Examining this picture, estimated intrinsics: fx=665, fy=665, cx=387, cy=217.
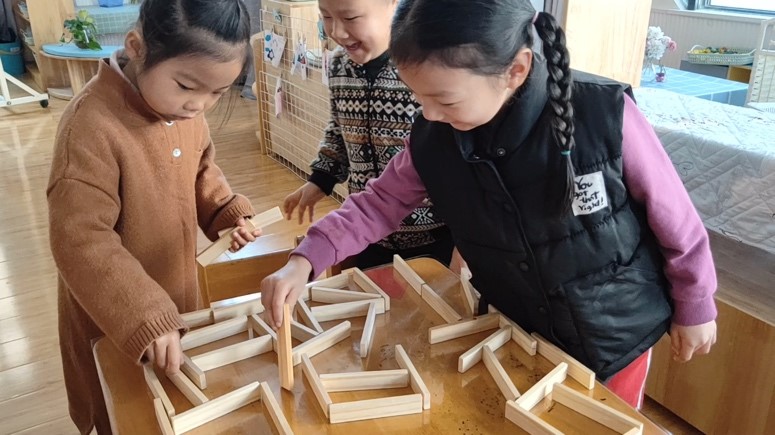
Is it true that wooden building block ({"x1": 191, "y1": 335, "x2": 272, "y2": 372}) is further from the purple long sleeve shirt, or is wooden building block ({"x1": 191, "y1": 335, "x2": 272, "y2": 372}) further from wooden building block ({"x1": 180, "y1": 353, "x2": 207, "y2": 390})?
the purple long sleeve shirt

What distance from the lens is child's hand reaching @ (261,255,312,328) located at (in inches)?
35.1

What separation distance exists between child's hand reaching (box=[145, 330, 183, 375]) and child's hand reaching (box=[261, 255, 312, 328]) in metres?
0.13

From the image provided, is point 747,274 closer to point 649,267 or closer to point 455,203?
point 649,267

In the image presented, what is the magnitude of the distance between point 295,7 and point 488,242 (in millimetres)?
2568

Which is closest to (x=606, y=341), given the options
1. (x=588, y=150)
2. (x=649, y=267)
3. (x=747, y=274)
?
(x=649, y=267)

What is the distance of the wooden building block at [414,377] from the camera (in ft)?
2.68

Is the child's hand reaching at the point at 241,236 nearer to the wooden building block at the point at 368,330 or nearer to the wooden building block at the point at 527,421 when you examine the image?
the wooden building block at the point at 368,330

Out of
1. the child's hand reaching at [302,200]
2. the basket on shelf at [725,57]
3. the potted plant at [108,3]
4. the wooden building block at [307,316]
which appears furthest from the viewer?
the potted plant at [108,3]

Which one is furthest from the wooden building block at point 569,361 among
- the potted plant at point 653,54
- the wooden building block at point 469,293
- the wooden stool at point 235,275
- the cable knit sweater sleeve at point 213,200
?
the potted plant at point 653,54

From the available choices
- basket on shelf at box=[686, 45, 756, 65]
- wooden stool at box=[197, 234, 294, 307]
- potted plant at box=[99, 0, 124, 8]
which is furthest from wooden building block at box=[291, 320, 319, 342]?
potted plant at box=[99, 0, 124, 8]

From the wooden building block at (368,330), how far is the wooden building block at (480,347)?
13 cm

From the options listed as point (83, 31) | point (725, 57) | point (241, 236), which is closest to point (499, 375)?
point (241, 236)

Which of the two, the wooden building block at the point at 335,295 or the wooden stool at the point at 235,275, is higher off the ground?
the wooden building block at the point at 335,295

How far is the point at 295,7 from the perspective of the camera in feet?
10.6
